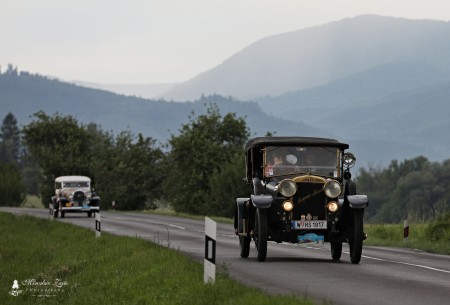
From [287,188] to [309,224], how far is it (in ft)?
2.73

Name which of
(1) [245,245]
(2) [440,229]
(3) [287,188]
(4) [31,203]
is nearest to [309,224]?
(3) [287,188]

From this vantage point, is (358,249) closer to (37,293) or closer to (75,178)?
(37,293)

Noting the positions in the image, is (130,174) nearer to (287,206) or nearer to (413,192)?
(413,192)

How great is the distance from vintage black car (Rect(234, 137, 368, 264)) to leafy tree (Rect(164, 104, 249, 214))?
5757 cm

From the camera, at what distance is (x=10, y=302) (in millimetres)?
18281

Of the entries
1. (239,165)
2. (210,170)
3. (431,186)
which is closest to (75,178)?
(239,165)

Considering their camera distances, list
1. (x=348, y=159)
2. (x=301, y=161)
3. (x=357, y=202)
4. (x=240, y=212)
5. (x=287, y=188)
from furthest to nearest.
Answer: (x=240, y=212), (x=301, y=161), (x=348, y=159), (x=287, y=188), (x=357, y=202)

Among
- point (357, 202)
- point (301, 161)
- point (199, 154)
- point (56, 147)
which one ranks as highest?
point (56, 147)

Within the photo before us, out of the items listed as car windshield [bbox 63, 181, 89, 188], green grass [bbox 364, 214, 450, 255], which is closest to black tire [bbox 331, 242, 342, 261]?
green grass [bbox 364, 214, 450, 255]

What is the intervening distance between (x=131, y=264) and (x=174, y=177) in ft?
210

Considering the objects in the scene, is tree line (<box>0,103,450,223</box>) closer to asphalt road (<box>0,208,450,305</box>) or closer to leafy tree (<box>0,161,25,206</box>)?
leafy tree (<box>0,161,25,206</box>)

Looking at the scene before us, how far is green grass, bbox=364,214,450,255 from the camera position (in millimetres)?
27141

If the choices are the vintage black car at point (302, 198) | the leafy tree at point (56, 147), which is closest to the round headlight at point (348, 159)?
the vintage black car at point (302, 198)

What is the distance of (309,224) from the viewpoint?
17.8 meters
